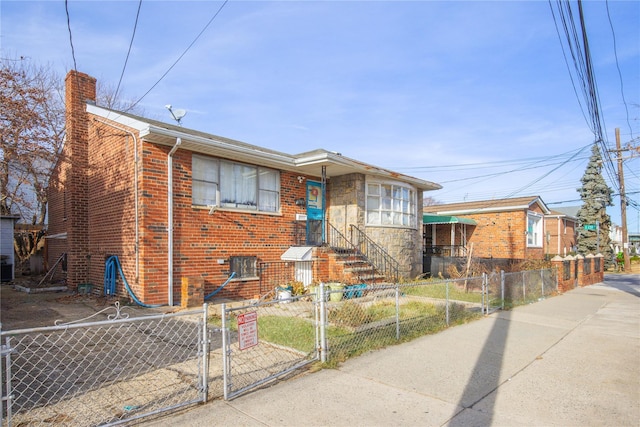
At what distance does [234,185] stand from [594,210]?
1105 inches

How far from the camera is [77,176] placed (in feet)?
38.0

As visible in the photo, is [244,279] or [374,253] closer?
[244,279]

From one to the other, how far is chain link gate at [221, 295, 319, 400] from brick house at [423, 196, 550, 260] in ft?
48.8

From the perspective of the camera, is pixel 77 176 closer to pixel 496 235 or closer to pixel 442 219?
pixel 442 219

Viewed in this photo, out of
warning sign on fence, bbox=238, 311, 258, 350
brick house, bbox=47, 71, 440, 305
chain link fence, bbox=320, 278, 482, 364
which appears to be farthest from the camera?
brick house, bbox=47, 71, 440, 305

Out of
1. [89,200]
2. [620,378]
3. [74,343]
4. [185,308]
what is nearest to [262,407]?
[74,343]

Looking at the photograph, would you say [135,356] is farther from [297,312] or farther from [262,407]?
[297,312]

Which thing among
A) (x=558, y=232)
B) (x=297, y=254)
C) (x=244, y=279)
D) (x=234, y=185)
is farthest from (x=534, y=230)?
(x=234, y=185)

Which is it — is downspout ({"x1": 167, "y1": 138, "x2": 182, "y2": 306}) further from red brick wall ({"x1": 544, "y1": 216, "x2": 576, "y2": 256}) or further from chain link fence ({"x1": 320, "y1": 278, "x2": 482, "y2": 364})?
red brick wall ({"x1": 544, "y1": 216, "x2": 576, "y2": 256})

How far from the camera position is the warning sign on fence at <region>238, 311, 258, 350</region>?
13.2ft

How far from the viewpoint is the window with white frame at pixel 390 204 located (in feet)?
45.1

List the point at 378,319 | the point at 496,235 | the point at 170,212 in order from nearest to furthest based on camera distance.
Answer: the point at 378,319
the point at 170,212
the point at 496,235

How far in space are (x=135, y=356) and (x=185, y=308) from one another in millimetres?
3390

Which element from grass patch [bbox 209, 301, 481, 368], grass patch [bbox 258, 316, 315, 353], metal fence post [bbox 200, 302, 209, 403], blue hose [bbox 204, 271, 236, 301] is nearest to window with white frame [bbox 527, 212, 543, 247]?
grass patch [bbox 209, 301, 481, 368]
